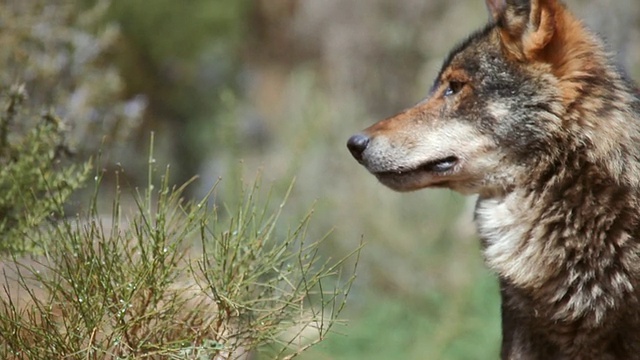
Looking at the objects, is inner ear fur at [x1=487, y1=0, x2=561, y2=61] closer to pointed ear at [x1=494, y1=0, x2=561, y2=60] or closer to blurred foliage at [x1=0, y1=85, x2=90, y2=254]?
pointed ear at [x1=494, y1=0, x2=561, y2=60]

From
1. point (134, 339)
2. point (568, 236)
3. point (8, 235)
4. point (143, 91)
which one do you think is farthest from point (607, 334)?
point (143, 91)

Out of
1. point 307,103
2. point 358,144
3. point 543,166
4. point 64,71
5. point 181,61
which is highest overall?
point 181,61

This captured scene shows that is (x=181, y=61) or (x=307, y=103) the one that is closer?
(x=307, y=103)

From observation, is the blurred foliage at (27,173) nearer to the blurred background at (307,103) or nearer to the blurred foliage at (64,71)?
the blurred background at (307,103)

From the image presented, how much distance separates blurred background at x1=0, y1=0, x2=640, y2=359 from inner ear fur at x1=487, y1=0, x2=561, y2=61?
0.59 metres

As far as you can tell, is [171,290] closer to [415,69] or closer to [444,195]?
[444,195]

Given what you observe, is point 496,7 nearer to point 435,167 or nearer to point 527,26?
point 527,26

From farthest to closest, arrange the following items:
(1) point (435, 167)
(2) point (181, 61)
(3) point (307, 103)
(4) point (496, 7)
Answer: (2) point (181, 61) → (3) point (307, 103) → (4) point (496, 7) → (1) point (435, 167)

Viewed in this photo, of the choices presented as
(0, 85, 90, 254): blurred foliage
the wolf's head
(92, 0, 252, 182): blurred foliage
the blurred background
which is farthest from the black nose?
(92, 0, 252, 182): blurred foliage

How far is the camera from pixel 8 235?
3574mm

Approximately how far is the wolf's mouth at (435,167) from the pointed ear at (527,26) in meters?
0.50

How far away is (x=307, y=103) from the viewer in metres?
8.24

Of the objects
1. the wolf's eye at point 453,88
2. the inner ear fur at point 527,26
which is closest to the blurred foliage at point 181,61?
the wolf's eye at point 453,88

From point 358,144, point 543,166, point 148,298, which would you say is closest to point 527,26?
point 543,166
